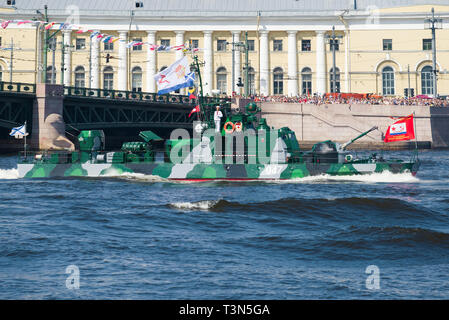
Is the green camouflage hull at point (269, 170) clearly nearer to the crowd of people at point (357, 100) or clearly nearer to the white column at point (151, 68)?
the crowd of people at point (357, 100)

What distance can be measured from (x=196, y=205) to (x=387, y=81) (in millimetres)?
75330

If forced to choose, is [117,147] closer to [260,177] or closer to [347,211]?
[260,177]

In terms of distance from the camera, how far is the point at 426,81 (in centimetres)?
9712

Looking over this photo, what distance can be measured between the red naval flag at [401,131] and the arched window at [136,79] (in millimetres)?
66341

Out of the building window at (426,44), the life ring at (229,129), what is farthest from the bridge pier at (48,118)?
the building window at (426,44)

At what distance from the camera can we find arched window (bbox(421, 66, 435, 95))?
96812 millimetres

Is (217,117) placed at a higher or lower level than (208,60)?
lower

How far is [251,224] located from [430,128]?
57951 millimetres

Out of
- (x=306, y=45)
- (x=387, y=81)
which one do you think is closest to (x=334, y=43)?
(x=306, y=45)

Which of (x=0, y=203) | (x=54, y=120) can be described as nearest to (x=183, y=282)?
(x=0, y=203)

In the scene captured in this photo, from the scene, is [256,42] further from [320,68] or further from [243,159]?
[243,159]

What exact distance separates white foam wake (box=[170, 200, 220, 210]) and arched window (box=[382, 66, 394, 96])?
74109 millimetres

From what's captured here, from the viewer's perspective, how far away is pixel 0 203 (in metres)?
29.6

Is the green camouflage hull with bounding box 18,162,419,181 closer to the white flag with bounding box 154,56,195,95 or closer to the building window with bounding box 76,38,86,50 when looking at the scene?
the white flag with bounding box 154,56,195,95
